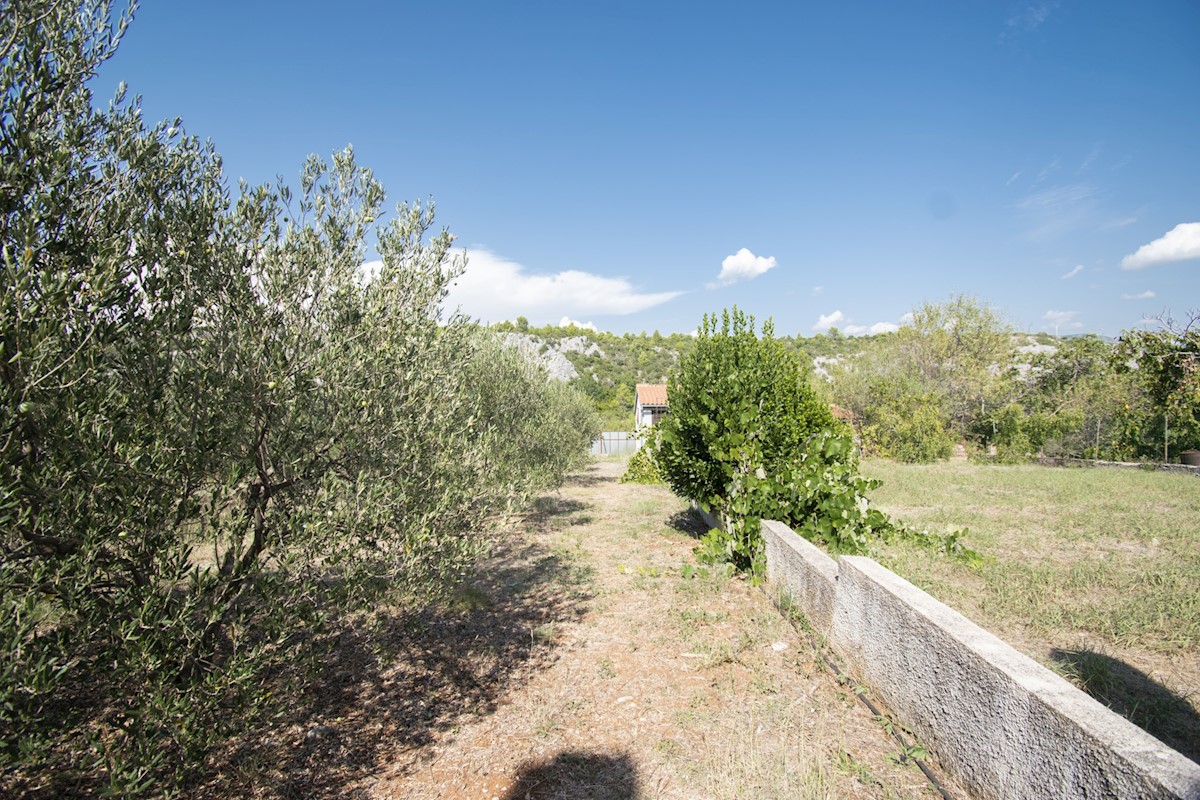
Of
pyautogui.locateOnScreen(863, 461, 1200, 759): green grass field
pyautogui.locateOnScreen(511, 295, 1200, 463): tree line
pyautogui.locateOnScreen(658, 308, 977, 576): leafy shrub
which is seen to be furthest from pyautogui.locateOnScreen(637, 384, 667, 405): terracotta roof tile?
pyautogui.locateOnScreen(658, 308, 977, 576): leafy shrub

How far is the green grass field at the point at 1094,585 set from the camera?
3.85m

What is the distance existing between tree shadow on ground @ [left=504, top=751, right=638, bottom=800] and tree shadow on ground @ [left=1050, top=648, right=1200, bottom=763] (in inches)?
119

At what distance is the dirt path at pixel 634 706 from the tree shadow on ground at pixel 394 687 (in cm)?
3

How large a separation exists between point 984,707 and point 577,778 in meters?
2.33

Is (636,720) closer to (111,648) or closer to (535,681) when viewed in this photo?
(535,681)

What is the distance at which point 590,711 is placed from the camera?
4.28m

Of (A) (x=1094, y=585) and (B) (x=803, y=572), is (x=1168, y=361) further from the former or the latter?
(B) (x=803, y=572)

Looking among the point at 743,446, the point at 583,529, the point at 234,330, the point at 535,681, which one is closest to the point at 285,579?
the point at 234,330

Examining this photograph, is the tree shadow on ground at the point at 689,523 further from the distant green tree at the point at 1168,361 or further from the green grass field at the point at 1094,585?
the distant green tree at the point at 1168,361

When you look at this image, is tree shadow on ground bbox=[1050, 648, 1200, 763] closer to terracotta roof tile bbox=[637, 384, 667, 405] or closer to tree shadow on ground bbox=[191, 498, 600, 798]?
tree shadow on ground bbox=[191, 498, 600, 798]

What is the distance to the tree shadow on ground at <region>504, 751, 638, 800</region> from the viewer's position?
10.8ft

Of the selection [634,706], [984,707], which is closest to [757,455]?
[634,706]

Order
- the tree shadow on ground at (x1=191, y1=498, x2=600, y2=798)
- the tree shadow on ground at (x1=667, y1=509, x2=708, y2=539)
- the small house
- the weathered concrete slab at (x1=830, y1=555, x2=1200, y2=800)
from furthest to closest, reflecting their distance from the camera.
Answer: the small house
the tree shadow on ground at (x1=667, y1=509, x2=708, y2=539)
the tree shadow on ground at (x1=191, y1=498, x2=600, y2=798)
the weathered concrete slab at (x1=830, y1=555, x2=1200, y2=800)

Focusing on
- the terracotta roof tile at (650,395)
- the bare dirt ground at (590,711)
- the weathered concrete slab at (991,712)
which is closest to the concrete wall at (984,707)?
the weathered concrete slab at (991,712)
